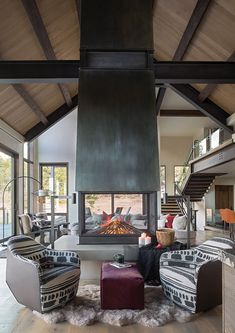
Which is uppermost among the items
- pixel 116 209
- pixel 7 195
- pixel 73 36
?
pixel 73 36

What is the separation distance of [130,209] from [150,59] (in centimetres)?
279

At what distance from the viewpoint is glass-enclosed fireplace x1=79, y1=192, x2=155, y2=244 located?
5496 mm

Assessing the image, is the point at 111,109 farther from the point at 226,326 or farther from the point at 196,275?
the point at 226,326

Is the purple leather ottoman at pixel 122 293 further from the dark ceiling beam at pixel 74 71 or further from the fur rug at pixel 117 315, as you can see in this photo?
the dark ceiling beam at pixel 74 71

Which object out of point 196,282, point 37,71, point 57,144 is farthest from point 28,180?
point 196,282

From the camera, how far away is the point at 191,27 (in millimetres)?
6527

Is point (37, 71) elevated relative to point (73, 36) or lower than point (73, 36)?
lower

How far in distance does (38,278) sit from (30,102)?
670cm

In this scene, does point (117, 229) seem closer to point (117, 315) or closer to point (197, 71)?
point (117, 315)

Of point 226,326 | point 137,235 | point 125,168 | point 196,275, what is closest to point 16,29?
point 125,168

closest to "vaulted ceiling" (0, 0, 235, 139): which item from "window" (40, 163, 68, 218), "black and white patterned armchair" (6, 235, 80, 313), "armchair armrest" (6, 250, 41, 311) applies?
"window" (40, 163, 68, 218)

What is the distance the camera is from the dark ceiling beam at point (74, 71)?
18.2 feet

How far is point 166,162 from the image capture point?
15.9 metres

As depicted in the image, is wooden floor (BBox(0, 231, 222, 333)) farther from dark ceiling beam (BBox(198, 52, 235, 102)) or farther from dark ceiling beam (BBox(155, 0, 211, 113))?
dark ceiling beam (BBox(198, 52, 235, 102))
